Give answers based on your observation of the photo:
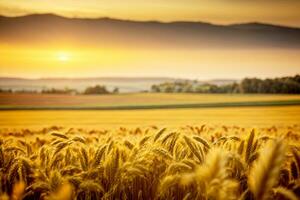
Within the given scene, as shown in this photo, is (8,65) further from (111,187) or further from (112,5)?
(111,187)

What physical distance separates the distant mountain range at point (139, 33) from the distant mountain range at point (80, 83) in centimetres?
21

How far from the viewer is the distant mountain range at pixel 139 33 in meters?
2.80

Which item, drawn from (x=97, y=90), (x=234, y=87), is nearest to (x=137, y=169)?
(x=97, y=90)

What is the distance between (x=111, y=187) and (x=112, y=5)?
1.42m

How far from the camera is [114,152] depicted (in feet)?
5.41

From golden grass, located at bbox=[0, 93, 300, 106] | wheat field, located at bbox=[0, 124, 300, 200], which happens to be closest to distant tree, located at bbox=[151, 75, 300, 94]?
golden grass, located at bbox=[0, 93, 300, 106]

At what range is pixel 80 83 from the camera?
9.17 feet

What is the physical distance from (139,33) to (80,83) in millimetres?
445

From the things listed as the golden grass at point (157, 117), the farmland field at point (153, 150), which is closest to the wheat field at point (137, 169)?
the farmland field at point (153, 150)

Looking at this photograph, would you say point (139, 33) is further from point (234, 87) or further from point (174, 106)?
point (234, 87)

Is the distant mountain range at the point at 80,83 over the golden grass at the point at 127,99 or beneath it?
over

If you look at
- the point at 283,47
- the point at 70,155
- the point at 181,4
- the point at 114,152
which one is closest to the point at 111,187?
the point at 114,152

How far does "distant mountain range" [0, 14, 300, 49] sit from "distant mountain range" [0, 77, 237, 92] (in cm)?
21

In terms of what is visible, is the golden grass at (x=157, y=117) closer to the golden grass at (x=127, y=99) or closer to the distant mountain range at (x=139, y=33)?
the golden grass at (x=127, y=99)
